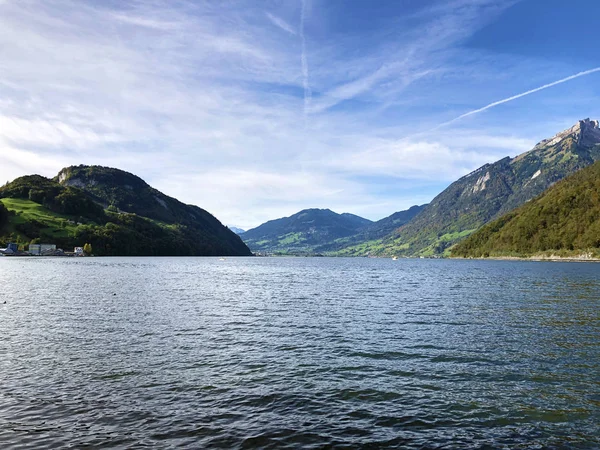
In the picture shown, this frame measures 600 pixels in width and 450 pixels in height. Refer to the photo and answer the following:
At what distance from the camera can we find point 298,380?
24.8m

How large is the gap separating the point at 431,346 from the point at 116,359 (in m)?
25.3

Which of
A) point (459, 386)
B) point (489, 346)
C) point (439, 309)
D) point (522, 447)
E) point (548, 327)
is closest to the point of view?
point (522, 447)

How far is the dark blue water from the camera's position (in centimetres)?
1744

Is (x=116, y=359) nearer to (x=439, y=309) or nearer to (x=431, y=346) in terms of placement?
(x=431, y=346)

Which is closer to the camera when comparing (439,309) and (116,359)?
(116,359)

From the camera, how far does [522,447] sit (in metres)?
16.5

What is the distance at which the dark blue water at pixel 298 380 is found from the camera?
17.4 m

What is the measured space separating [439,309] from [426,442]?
41388mm

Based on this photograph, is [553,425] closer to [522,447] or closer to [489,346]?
[522,447]

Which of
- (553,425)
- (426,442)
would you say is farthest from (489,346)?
(426,442)

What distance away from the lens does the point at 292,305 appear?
197 feet

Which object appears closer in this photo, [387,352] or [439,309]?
[387,352]

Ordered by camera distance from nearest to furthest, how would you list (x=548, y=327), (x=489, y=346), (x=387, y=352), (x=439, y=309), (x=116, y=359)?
Result: 1. (x=116, y=359)
2. (x=387, y=352)
3. (x=489, y=346)
4. (x=548, y=327)
5. (x=439, y=309)

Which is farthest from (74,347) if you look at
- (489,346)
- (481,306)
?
(481,306)
